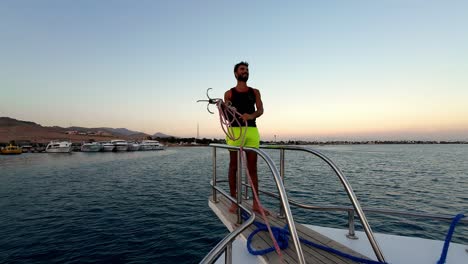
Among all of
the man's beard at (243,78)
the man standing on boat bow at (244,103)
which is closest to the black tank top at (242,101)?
the man standing on boat bow at (244,103)

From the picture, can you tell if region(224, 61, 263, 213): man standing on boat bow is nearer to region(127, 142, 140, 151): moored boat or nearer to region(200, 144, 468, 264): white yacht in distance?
region(200, 144, 468, 264): white yacht in distance

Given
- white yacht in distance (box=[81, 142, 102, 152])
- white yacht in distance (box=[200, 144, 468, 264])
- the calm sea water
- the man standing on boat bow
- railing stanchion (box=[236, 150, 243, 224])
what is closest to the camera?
white yacht in distance (box=[200, 144, 468, 264])

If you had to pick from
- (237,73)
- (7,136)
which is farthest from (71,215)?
(7,136)

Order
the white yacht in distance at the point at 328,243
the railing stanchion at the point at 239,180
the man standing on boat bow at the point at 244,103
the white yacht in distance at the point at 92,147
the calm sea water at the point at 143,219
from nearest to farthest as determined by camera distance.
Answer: the white yacht in distance at the point at 328,243 → the railing stanchion at the point at 239,180 → the man standing on boat bow at the point at 244,103 → the calm sea water at the point at 143,219 → the white yacht in distance at the point at 92,147

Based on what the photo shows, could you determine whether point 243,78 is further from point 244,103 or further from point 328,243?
point 328,243

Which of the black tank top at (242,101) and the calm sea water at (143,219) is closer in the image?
the black tank top at (242,101)

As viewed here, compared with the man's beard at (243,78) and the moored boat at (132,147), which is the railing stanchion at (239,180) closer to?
the man's beard at (243,78)

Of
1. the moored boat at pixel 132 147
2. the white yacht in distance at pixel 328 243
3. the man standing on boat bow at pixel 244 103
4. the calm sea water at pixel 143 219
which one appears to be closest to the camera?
the white yacht in distance at pixel 328 243

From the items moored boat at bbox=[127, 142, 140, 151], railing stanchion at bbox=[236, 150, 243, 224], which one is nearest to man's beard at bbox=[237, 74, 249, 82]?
railing stanchion at bbox=[236, 150, 243, 224]

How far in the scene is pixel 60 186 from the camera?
19.3 m

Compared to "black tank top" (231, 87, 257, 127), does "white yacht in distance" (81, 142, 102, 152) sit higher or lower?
lower

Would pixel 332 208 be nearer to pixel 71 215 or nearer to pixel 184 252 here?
pixel 184 252

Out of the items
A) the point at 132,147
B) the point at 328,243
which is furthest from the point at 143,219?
the point at 132,147

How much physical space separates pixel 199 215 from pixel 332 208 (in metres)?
8.84
